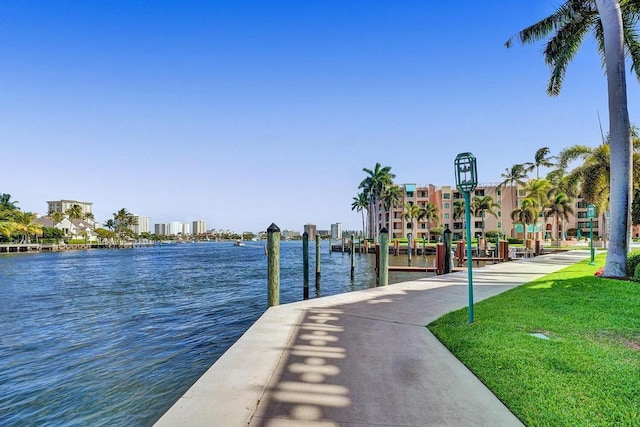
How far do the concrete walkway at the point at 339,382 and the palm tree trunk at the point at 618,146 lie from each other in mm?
8795

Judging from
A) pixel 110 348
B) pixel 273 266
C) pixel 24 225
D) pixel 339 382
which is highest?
pixel 24 225

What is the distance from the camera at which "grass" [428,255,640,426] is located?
3.73 meters

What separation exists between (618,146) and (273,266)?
12341 mm

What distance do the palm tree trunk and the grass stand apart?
3264mm

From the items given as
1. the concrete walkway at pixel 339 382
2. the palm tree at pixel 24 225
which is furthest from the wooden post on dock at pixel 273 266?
the palm tree at pixel 24 225

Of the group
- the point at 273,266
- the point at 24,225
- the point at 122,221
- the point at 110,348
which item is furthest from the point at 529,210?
the point at 122,221

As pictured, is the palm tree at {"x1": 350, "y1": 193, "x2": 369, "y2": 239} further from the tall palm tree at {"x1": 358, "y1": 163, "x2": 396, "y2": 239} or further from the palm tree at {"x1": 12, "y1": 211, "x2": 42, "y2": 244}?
the palm tree at {"x1": 12, "y1": 211, "x2": 42, "y2": 244}

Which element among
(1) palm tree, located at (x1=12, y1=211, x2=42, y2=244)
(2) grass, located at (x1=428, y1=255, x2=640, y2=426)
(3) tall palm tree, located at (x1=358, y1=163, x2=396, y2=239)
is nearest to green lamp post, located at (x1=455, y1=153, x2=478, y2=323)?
(2) grass, located at (x1=428, y1=255, x2=640, y2=426)

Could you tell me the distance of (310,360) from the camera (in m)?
5.31

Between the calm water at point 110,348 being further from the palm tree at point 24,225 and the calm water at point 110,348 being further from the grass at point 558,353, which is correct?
the palm tree at point 24,225

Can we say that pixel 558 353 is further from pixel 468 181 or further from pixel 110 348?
pixel 110 348

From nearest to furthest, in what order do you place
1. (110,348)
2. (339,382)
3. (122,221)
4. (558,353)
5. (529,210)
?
(339,382), (558,353), (110,348), (529,210), (122,221)

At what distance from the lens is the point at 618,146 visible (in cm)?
1217

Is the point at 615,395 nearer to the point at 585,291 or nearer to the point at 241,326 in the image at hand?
the point at 585,291
